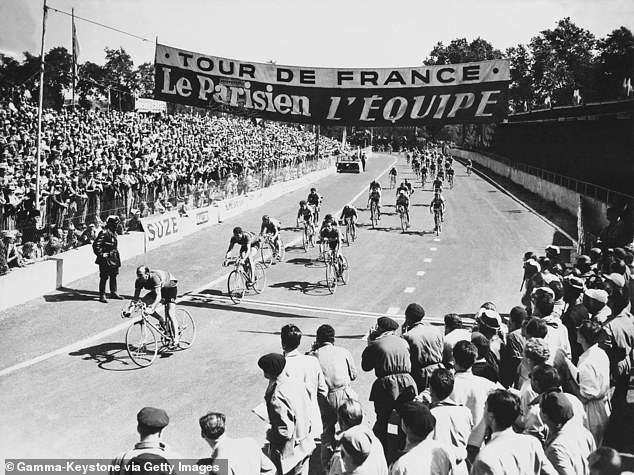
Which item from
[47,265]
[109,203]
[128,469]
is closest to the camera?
[128,469]

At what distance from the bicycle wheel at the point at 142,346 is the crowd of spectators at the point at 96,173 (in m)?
5.47

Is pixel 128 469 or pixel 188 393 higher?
pixel 128 469

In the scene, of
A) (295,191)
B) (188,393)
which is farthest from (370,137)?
(188,393)

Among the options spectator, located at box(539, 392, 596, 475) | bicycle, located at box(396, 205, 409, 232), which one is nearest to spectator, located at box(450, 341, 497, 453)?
spectator, located at box(539, 392, 596, 475)

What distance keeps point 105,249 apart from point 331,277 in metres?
5.90

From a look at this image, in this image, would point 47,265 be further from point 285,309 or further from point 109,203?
point 285,309

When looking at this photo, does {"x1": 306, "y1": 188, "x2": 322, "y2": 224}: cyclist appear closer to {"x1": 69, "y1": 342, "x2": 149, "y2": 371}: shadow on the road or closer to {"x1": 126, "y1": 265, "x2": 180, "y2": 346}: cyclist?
{"x1": 69, "y1": 342, "x2": 149, "y2": 371}: shadow on the road

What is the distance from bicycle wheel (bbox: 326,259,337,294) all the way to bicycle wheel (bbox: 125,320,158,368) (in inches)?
245

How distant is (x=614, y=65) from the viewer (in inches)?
2088


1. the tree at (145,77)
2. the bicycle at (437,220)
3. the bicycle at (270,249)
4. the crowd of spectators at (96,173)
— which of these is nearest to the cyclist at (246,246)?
the bicycle at (270,249)

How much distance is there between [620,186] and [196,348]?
19817mm

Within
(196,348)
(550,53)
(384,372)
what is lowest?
(196,348)

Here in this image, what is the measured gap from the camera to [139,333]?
12.2m

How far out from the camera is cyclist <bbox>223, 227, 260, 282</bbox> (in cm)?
1569
